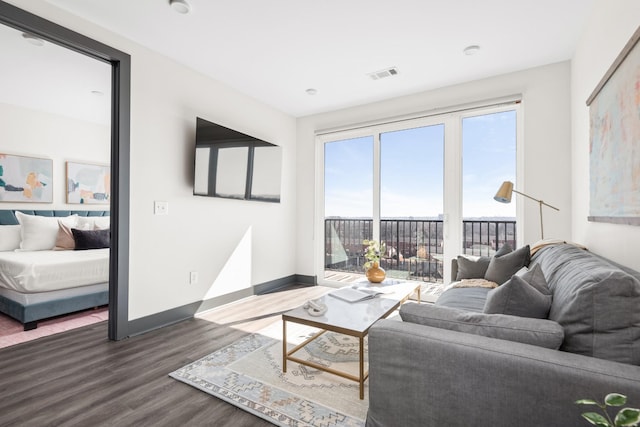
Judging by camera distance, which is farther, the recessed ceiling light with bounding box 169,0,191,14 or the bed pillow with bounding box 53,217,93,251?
the bed pillow with bounding box 53,217,93,251

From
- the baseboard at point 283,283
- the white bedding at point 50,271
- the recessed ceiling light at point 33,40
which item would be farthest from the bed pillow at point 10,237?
the baseboard at point 283,283

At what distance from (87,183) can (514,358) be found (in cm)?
586

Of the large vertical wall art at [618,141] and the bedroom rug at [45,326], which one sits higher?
the large vertical wall art at [618,141]

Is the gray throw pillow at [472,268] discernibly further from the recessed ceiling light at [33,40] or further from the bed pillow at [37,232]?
the bed pillow at [37,232]

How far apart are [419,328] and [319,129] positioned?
12.2 ft

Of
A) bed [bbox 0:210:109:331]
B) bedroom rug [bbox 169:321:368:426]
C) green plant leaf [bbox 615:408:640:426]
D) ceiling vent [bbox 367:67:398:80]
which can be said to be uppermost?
ceiling vent [bbox 367:67:398:80]

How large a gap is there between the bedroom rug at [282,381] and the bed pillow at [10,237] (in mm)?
3621

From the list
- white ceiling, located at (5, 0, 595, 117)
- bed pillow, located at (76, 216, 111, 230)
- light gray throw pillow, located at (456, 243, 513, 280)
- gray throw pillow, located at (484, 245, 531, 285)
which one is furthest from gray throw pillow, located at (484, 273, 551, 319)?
bed pillow, located at (76, 216, 111, 230)

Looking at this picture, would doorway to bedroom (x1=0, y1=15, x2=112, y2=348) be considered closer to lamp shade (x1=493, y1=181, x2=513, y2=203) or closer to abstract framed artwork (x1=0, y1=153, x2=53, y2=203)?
abstract framed artwork (x1=0, y1=153, x2=53, y2=203)

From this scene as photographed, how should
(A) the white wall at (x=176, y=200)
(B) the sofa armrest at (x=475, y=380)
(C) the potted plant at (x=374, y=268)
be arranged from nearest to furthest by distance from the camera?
(B) the sofa armrest at (x=475, y=380), (A) the white wall at (x=176, y=200), (C) the potted plant at (x=374, y=268)

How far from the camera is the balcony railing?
3773 mm

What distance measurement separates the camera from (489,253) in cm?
379

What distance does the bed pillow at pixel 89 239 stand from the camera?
4031 mm

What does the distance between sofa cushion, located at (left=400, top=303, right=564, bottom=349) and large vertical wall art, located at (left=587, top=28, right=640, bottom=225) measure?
0.79 metres
